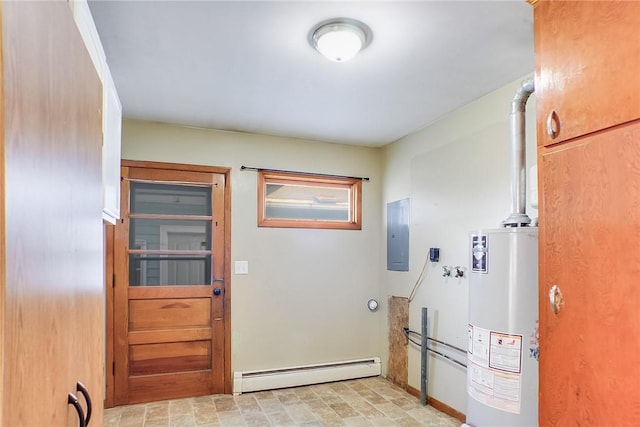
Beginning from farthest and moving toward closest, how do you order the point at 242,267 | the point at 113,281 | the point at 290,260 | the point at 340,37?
the point at 290,260
the point at 242,267
the point at 113,281
the point at 340,37

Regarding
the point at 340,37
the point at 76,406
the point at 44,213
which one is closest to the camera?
the point at 44,213

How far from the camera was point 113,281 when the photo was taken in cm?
347

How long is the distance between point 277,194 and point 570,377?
124 inches

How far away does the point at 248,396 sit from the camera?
12.0 ft

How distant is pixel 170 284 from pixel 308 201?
5.11ft

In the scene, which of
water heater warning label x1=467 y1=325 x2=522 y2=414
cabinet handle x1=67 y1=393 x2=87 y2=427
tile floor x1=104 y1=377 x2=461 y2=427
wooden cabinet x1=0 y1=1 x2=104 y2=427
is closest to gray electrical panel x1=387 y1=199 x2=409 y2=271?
tile floor x1=104 y1=377 x2=461 y2=427

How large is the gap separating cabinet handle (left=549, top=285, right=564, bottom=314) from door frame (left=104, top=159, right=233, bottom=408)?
292 cm

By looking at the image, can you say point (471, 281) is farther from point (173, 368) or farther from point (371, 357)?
point (173, 368)

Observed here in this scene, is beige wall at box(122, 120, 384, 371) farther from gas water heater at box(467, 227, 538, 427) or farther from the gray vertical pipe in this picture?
gas water heater at box(467, 227, 538, 427)

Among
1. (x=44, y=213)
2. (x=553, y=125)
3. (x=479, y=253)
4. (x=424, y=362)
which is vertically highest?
(x=553, y=125)

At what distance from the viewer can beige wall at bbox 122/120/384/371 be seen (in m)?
3.81

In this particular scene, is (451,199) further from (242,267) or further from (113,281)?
(113,281)

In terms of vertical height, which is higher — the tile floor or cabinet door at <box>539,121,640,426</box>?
cabinet door at <box>539,121,640,426</box>

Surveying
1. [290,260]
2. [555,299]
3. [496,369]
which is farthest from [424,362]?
[555,299]
